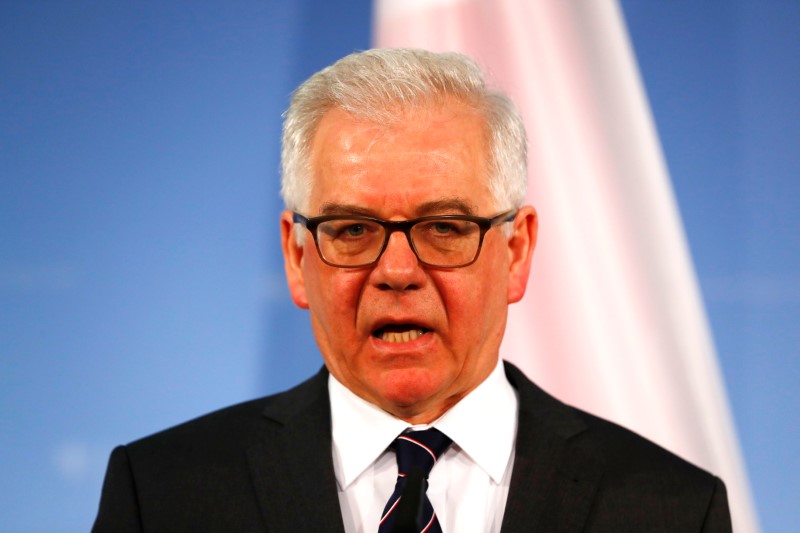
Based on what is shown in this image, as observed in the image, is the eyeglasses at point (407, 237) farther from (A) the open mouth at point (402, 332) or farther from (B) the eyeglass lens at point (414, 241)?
(A) the open mouth at point (402, 332)

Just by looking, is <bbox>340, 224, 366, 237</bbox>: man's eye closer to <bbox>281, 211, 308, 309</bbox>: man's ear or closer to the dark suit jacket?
<bbox>281, 211, 308, 309</bbox>: man's ear

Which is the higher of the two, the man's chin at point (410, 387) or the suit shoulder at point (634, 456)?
the man's chin at point (410, 387)

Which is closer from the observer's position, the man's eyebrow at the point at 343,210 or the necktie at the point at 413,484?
the necktie at the point at 413,484

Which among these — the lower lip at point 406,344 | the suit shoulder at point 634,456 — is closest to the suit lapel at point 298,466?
the lower lip at point 406,344

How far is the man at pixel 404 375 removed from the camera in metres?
1.41

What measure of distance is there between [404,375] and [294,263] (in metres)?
0.32

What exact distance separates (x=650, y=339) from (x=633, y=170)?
1.37 ft

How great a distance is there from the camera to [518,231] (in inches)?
62.8

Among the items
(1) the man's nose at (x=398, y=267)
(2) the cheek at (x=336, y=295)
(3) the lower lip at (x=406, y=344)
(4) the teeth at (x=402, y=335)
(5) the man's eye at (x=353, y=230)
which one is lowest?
(3) the lower lip at (x=406, y=344)

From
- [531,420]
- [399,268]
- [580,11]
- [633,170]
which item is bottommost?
[531,420]

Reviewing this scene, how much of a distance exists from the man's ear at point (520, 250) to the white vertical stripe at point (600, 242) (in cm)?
61

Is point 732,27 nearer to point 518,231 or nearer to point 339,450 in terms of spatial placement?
point 518,231

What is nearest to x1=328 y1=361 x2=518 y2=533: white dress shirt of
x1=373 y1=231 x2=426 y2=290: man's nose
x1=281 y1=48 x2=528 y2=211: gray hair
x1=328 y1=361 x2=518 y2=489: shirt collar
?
x1=328 y1=361 x2=518 y2=489: shirt collar

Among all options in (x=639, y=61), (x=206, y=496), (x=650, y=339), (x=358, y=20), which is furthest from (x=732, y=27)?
(x=206, y=496)
